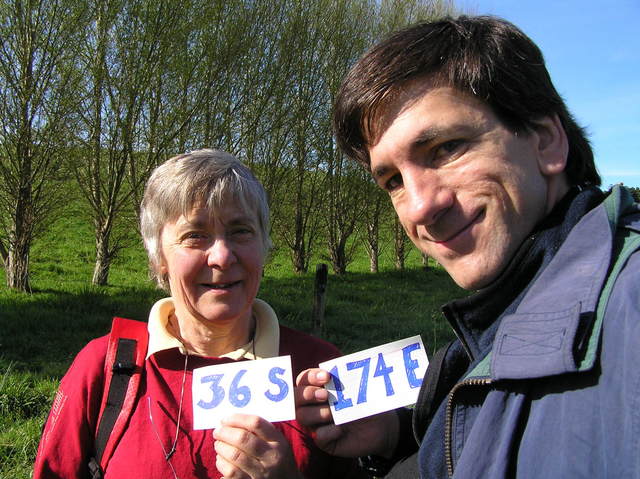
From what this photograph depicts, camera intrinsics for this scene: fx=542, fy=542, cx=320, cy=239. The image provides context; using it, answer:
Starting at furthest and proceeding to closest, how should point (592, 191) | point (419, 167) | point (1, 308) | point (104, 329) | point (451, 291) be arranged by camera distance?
point (451, 291) → point (1, 308) → point (104, 329) → point (419, 167) → point (592, 191)

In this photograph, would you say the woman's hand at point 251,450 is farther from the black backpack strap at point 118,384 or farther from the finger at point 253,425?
the black backpack strap at point 118,384

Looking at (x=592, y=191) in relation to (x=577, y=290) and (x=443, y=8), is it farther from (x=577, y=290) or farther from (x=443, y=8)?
(x=443, y=8)

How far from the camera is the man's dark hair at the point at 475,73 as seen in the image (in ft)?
4.39

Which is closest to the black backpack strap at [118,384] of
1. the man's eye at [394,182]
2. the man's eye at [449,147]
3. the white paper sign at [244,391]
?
the white paper sign at [244,391]

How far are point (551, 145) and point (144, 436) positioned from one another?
5.20 ft

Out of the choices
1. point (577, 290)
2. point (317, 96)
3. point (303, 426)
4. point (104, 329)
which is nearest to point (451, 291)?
point (317, 96)

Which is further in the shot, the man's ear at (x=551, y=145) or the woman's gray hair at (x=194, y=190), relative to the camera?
the woman's gray hair at (x=194, y=190)

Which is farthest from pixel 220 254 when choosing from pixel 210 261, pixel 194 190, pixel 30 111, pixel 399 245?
pixel 399 245

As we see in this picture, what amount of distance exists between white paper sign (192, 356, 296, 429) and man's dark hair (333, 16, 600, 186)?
79 cm

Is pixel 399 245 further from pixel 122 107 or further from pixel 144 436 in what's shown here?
pixel 144 436

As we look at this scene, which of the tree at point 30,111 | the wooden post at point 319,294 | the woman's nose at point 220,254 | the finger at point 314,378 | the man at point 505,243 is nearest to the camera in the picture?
the man at point 505,243

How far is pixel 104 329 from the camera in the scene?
7145mm

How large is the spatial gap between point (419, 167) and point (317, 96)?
43.8ft

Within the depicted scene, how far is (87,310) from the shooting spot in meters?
7.99
